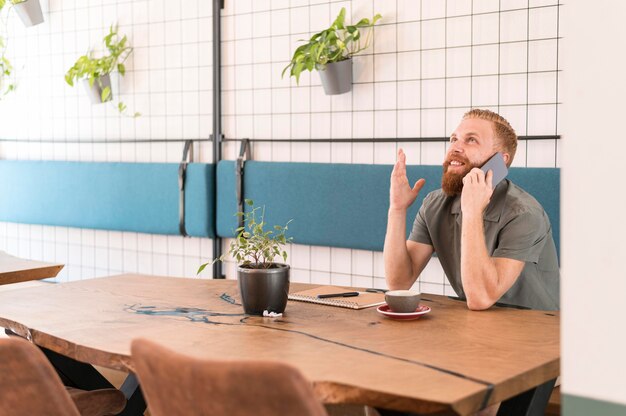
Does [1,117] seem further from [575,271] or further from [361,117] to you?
[575,271]

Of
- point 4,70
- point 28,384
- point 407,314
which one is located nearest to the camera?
point 28,384

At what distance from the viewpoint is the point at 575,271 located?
4.53 ft

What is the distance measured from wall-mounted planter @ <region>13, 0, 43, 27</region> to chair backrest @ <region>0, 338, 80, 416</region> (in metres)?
4.34

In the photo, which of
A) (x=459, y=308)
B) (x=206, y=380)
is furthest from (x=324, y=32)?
(x=206, y=380)

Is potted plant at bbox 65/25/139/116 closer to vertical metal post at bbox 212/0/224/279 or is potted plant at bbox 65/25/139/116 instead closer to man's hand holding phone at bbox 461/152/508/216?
vertical metal post at bbox 212/0/224/279

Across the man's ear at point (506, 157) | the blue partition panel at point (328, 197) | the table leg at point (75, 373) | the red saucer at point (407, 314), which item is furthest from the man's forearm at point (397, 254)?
the blue partition panel at point (328, 197)

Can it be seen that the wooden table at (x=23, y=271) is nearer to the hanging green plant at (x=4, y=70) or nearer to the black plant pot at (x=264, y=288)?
the black plant pot at (x=264, y=288)

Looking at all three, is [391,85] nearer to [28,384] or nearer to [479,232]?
[479,232]

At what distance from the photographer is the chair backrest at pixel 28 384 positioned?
201 centimetres

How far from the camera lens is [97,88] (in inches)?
225

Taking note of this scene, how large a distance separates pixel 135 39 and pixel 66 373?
329cm

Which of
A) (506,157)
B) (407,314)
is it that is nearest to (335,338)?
(407,314)

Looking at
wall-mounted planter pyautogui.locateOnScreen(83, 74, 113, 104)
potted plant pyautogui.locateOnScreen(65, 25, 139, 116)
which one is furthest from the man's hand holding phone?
wall-mounted planter pyautogui.locateOnScreen(83, 74, 113, 104)

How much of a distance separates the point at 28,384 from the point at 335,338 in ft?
2.44
